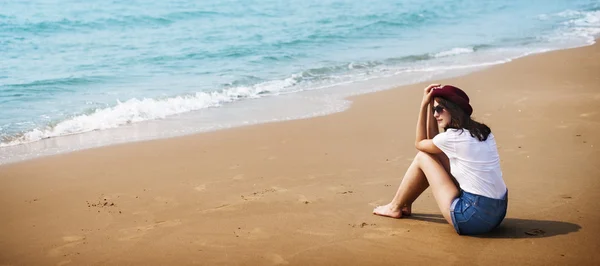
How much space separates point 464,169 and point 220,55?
11.5 m

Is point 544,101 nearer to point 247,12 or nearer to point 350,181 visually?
point 350,181

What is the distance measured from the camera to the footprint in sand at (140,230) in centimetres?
512

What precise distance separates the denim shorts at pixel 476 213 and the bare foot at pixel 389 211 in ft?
1.85

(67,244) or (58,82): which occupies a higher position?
(58,82)

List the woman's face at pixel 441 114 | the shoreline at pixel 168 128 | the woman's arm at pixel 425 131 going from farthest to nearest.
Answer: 1. the shoreline at pixel 168 128
2. the woman's arm at pixel 425 131
3. the woman's face at pixel 441 114

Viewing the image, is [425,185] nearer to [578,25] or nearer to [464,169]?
[464,169]

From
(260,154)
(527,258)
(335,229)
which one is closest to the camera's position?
(527,258)

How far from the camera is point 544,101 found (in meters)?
8.95

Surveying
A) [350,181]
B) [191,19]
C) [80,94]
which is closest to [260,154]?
[350,181]

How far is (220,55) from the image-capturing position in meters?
15.6

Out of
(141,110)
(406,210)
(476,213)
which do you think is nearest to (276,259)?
(406,210)

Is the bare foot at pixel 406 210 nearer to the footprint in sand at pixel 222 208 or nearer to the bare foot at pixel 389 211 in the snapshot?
the bare foot at pixel 389 211

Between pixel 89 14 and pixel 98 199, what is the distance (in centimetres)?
1733

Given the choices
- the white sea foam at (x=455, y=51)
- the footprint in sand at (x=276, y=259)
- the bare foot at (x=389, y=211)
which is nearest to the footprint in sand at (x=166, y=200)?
the footprint in sand at (x=276, y=259)
